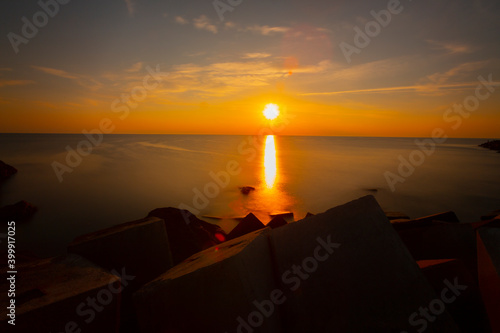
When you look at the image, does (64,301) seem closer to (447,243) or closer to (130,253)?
(130,253)

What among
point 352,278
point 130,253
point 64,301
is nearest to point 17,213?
point 130,253

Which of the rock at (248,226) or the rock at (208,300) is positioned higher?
the rock at (248,226)

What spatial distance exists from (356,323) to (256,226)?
2.98 meters

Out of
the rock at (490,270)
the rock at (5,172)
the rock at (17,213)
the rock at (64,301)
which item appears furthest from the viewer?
the rock at (5,172)

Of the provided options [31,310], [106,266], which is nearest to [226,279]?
[31,310]

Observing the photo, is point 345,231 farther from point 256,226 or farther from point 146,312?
point 256,226

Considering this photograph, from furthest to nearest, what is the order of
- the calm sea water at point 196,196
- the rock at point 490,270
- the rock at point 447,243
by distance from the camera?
the calm sea water at point 196,196, the rock at point 447,243, the rock at point 490,270

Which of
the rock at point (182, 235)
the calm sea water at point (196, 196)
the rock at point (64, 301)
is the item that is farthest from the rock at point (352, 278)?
the calm sea water at point (196, 196)

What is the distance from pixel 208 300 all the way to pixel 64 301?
1233 mm

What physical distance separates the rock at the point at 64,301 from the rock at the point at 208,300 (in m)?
0.42

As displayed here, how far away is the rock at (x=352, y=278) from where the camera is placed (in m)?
1.86

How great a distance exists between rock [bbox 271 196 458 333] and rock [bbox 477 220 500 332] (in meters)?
0.85

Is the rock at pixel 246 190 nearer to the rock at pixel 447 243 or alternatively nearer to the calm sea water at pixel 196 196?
the calm sea water at pixel 196 196

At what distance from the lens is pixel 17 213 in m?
10.1
